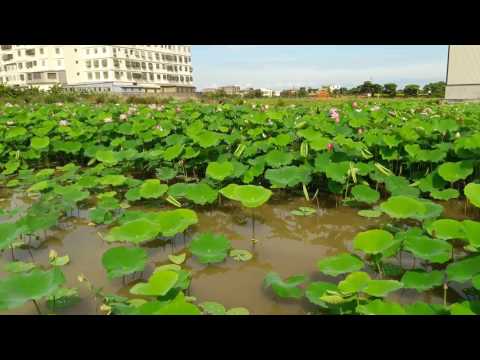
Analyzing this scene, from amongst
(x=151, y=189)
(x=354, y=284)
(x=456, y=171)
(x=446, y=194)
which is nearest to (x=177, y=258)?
(x=151, y=189)

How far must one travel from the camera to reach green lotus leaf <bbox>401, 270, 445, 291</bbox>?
173 centimetres

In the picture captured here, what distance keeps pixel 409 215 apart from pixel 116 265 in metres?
1.67

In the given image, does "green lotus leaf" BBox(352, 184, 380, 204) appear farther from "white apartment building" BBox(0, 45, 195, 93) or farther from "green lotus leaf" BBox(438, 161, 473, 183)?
"white apartment building" BBox(0, 45, 195, 93)

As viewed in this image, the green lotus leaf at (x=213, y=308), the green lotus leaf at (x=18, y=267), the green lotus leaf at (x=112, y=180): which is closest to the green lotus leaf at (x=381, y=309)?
the green lotus leaf at (x=213, y=308)

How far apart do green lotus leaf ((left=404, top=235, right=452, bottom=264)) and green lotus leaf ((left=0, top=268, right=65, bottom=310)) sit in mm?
1652

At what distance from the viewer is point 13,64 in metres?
54.5

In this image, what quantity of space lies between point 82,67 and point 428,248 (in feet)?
185

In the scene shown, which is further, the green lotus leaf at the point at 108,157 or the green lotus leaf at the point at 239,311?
the green lotus leaf at the point at 108,157

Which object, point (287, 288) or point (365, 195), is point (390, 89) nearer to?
point (365, 195)

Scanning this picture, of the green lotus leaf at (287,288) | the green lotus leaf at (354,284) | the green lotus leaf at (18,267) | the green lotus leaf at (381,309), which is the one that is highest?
the green lotus leaf at (354,284)

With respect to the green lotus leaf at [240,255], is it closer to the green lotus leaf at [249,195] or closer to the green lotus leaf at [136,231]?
the green lotus leaf at [249,195]

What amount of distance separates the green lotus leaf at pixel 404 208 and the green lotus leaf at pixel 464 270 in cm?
56

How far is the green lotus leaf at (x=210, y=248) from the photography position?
2192 mm
